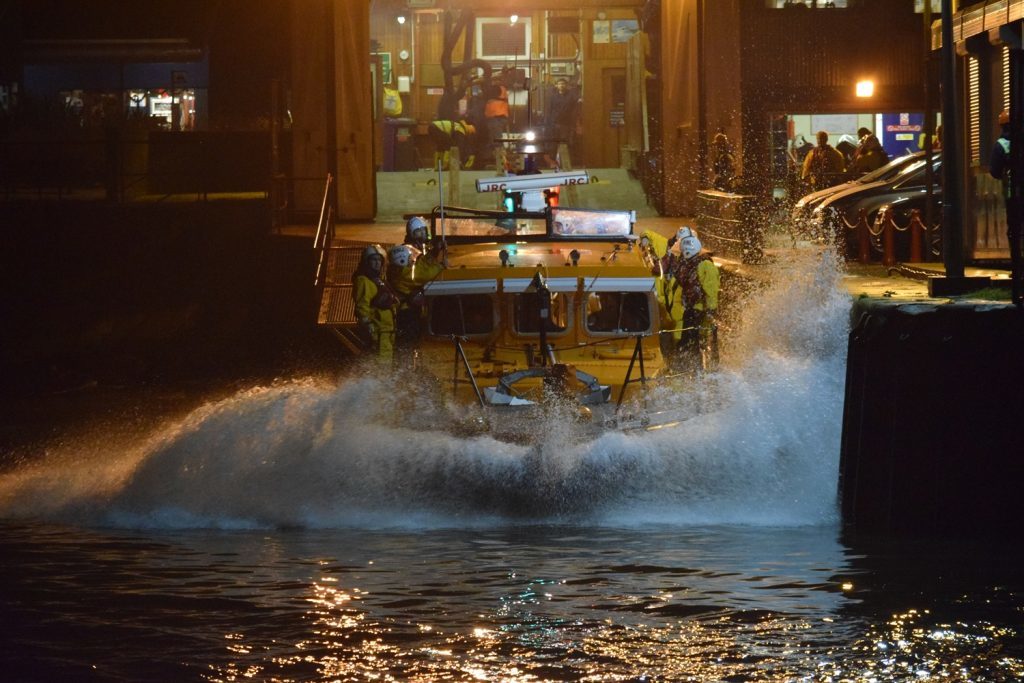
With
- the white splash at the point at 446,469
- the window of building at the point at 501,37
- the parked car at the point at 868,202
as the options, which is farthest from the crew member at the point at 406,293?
the window of building at the point at 501,37

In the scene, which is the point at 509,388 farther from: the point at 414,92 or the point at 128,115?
the point at 414,92

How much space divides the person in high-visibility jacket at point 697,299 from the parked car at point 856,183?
359 inches

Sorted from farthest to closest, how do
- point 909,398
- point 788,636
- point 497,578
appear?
point 909,398 < point 497,578 < point 788,636

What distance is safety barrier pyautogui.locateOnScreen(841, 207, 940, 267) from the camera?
2086cm

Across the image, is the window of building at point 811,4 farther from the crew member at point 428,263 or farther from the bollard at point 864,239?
the crew member at point 428,263

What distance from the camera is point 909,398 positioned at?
10828 mm

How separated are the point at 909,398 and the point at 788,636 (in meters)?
2.73

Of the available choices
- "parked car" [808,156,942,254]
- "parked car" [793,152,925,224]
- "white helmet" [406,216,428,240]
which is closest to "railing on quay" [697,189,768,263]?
"parked car" [793,152,925,224]

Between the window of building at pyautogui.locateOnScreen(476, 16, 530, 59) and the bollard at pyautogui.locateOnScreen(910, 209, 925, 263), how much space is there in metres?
21.3

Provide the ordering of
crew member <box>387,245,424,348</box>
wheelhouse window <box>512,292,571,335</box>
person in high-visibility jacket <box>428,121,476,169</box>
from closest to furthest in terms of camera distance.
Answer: wheelhouse window <box>512,292,571,335</box>, crew member <box>387,245,424,348</box>, person in high-visibility jacket <box>428,121,476,169</box>

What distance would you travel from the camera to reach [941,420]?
10.8 meters

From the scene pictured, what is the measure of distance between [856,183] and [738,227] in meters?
2.18

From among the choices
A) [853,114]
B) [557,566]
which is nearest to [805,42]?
[853,114]

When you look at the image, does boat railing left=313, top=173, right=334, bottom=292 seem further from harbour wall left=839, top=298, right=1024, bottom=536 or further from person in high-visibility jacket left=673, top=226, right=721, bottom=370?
harbour wall left=839, top=298, right=1024, bottom=536
